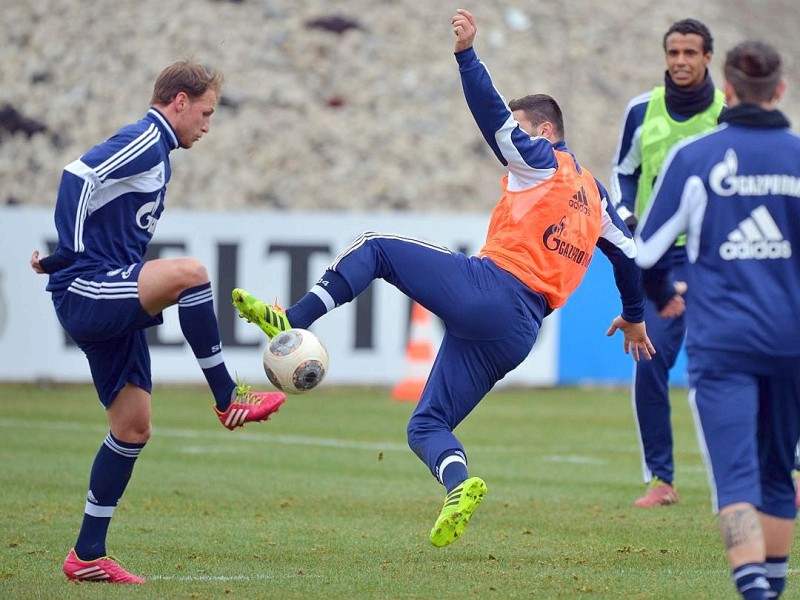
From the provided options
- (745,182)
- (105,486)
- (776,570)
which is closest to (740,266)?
(745,182)

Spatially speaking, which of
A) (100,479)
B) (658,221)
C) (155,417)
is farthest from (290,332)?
(155,417)

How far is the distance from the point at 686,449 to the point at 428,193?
13.2 meters

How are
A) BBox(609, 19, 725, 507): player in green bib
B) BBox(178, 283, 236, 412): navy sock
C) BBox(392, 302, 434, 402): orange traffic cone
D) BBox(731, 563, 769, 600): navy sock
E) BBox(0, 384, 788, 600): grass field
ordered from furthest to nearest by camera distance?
BBox(392, 302, 434, 402): orange traffic cone → BBox(609, 19, 725, 507): player in green bib → BBox(0, 384, 788, 600): grass field → BBox(178, 283, 236, 412): navy sock → BBox(731, 563, 769, 600): navy sock

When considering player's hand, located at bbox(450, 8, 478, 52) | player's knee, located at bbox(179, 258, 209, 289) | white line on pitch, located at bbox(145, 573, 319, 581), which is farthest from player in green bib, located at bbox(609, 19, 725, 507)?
player's knee, located at bbox(179, 258, 209, 289)

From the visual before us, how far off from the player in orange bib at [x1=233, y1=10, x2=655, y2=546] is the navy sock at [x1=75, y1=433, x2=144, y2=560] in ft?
3.06

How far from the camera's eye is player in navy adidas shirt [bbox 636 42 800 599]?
16.8 feet

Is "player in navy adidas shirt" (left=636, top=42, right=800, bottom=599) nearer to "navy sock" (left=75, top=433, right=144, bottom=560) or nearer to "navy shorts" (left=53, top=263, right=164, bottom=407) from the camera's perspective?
"navy shorts" (left=53, top=263, right=164, bottom=407)

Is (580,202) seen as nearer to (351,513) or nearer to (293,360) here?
(293,360)

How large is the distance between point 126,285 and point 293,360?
2.78 feet

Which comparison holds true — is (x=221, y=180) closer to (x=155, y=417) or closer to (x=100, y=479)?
(x=155, y=417)

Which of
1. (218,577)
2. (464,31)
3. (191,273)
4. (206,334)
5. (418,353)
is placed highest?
(464,31)

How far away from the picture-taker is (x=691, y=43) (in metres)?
9.12

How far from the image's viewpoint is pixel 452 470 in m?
6.70

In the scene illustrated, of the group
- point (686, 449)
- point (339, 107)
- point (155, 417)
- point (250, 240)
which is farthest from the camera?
point (339, 107)
